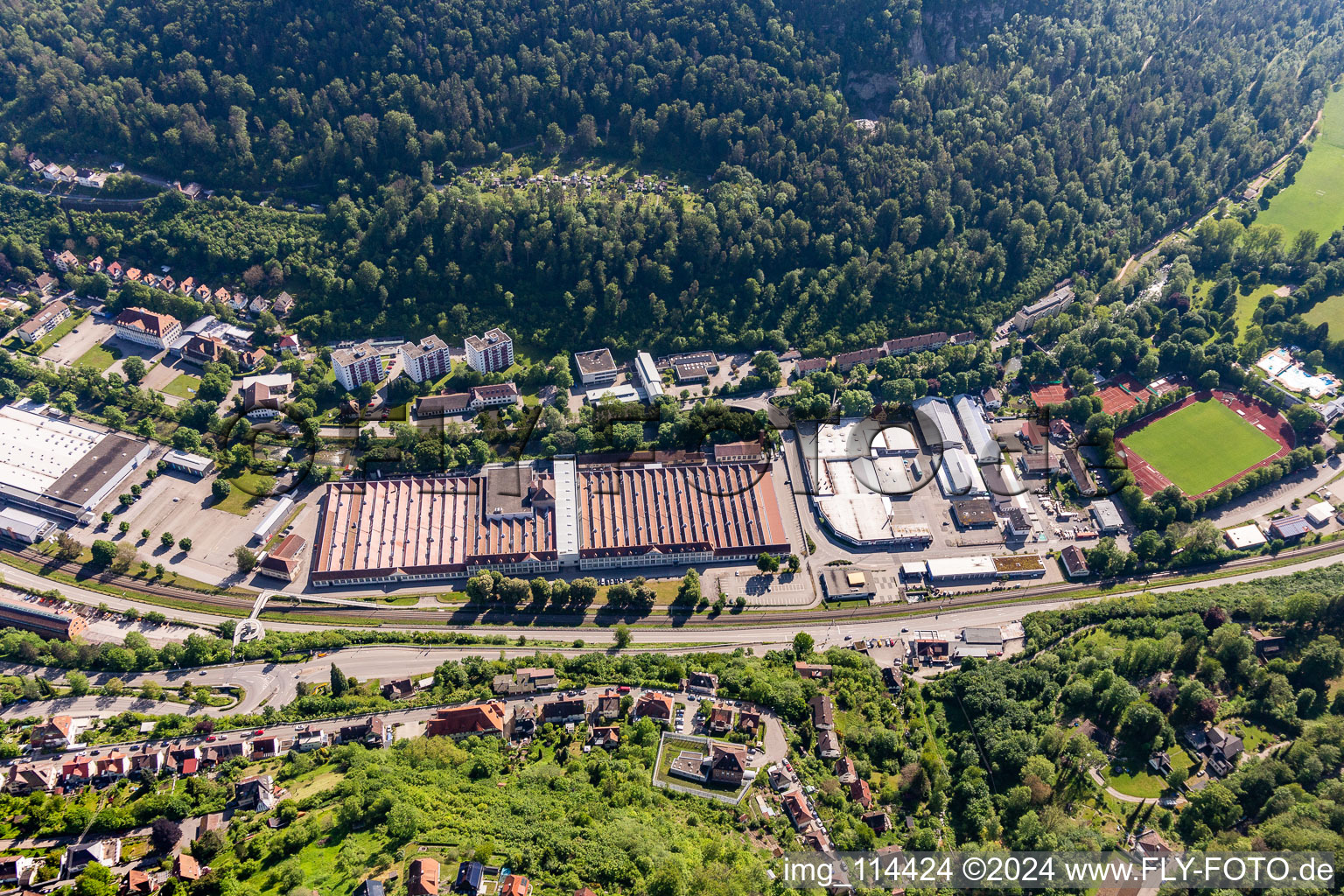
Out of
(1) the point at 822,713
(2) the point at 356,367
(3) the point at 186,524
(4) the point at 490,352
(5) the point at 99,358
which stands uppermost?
(5) the point at 99,358

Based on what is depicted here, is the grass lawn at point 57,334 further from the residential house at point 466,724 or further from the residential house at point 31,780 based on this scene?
the residential house at point 466,724

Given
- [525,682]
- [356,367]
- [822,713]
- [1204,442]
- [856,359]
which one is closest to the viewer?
→ [822,713]

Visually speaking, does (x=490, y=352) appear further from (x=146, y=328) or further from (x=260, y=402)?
(x=146, y=328)

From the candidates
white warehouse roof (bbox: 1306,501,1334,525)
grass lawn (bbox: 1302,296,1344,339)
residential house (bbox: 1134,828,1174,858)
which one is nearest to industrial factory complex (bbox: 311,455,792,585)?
residential house (bbox: 1134,828,1174,858)

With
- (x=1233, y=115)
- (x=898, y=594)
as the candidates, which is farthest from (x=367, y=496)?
(x=1233, y=115)

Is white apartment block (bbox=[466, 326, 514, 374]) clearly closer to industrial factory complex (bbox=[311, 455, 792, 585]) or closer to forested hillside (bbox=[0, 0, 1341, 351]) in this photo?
forested hillside (bbox=[0, 0, 1341, 351])

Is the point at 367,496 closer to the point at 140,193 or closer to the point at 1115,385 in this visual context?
the point at 140,193

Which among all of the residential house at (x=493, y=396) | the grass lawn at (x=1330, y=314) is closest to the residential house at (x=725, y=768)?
the residential house at (x=493, y=396)

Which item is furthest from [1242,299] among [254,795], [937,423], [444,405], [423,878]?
[254,795]
